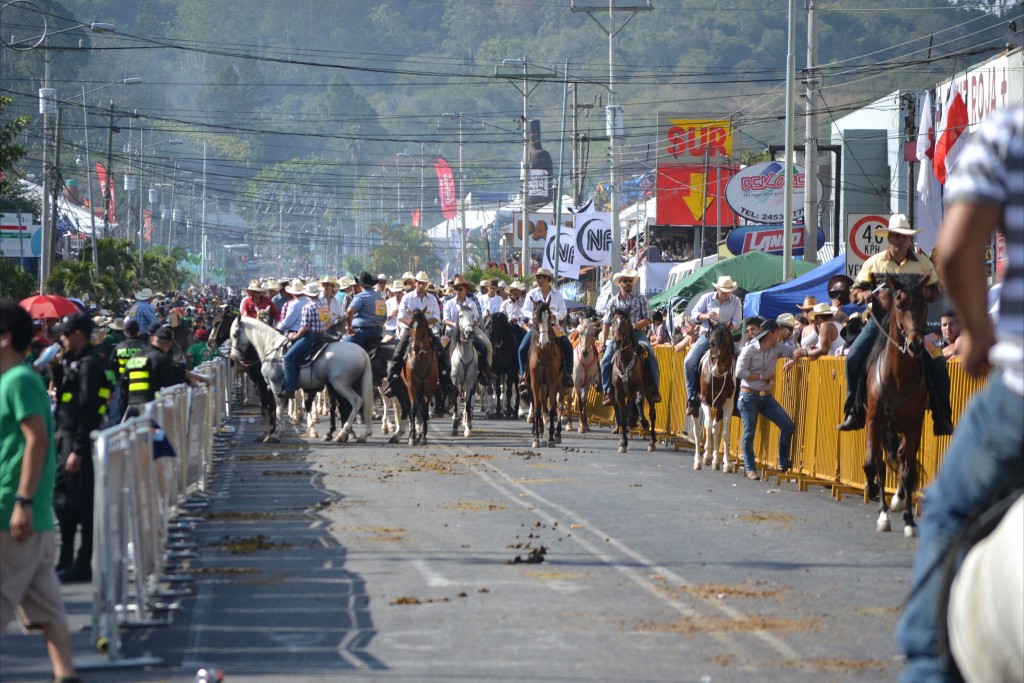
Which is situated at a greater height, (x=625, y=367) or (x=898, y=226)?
(x=898, y=226)

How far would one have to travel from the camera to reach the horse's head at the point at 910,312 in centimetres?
1409

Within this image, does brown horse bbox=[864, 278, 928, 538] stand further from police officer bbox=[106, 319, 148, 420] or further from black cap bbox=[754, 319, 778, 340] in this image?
police officer bbox=[106, 319, 148, 420]

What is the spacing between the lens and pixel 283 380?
24.6 m

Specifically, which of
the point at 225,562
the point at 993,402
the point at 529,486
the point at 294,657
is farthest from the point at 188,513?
the point at 993,402

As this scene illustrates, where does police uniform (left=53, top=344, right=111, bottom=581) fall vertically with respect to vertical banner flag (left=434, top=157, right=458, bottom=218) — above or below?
below

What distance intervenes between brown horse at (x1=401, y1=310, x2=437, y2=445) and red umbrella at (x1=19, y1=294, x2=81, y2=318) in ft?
16.6

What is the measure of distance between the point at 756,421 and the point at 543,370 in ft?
17.4

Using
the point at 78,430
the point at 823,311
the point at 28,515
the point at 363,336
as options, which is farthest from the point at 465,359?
the point at 28,515

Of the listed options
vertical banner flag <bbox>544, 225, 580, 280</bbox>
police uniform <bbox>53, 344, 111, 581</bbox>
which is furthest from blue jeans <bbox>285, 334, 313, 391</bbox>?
vertical banner flag <bbox>544, 225, 580, 280</bbox>

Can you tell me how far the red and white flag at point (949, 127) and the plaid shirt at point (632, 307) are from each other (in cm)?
1699

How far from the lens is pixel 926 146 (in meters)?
41.5

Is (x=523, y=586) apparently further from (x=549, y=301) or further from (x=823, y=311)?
(x=549, y=301)

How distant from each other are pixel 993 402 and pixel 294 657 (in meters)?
4.92

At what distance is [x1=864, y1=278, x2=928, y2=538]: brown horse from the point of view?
46.5ft
